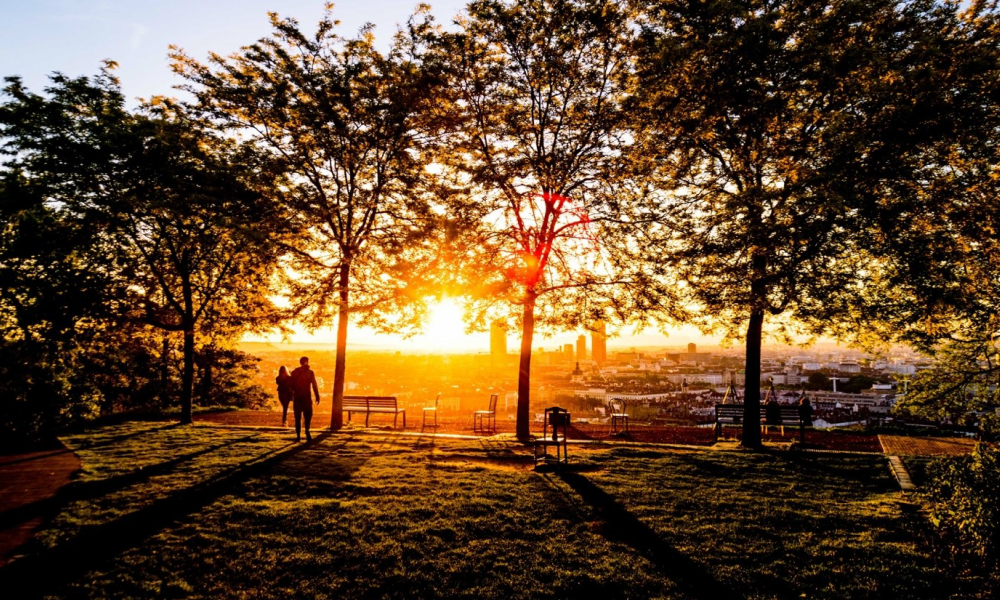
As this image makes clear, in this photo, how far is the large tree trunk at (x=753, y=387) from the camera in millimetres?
13555

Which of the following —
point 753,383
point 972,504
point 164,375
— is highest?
point 753,383

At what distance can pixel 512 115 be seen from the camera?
574 inches

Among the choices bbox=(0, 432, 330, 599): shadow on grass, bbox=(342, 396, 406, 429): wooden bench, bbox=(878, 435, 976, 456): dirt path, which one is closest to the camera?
bbox=(0, 432, 330, 599): shadow on grass

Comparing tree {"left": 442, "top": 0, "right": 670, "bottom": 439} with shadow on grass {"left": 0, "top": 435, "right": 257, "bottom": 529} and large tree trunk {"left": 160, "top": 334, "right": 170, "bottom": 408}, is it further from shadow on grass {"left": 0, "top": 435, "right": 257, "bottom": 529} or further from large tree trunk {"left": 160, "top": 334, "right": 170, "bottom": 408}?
large tree trunk {"left": 160, "top": 334, "right": 170, "bottom": 408}

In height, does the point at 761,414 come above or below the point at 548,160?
below

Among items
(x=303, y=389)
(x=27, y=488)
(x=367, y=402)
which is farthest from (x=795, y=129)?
(x=27, y=488)

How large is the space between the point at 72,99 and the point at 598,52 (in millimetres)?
19211

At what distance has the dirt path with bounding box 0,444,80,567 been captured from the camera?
5996 mm

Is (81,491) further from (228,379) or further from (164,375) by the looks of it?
(228,379)

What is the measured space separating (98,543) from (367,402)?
12.3 m

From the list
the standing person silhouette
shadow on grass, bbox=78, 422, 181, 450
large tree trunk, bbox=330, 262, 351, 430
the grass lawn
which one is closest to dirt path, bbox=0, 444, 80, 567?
the grass lawn

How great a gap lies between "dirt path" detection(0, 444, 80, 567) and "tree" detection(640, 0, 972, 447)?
44.5ft

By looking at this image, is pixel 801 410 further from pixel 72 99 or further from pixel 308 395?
pixel 72 99

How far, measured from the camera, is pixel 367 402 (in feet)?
59.8
